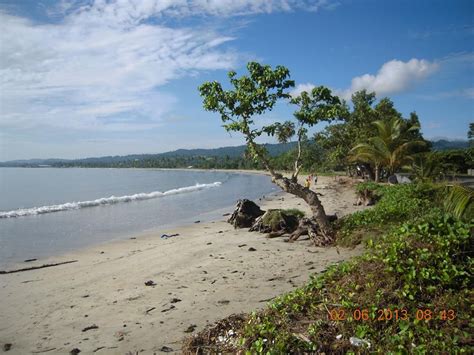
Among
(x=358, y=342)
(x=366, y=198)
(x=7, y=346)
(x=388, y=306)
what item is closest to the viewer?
(x=358, y=342)

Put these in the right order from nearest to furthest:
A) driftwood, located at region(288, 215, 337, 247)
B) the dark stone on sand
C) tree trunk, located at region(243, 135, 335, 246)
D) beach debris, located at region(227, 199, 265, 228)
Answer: the dark stone on sand, driftwood, located at region(288, 215, 337, 247), tree trunk, located at region(243, 135, 335, 246), beach debris, located at region(227, 199, 265, 228)

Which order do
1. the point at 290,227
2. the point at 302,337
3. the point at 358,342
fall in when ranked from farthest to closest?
the point at 290,227, the point at 302,337, the point at 358,342

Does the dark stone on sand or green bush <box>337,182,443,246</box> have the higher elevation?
Result: green bush <box>337,182,443,246</box>

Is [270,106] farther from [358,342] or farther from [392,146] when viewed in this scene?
[392,146]

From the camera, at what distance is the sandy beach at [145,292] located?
18.9ft

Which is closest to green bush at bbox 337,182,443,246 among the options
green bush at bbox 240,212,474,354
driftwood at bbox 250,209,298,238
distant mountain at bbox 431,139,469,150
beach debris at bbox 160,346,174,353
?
driftwood at bbox 250,209,298,238

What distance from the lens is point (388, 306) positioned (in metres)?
4.51

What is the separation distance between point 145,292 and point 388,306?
501cm

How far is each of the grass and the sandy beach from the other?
1342 mm

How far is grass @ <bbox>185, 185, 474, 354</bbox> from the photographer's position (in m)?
4.06

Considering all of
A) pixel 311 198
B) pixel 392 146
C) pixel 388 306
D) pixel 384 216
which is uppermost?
pixel 392 146

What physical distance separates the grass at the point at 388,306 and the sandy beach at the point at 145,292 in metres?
1.34

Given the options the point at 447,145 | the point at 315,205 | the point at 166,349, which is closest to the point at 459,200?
the point at 315,205

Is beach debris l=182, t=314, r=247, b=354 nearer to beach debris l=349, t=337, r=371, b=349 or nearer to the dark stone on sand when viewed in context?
beach debris l=349, t=337, r=371, b=349
